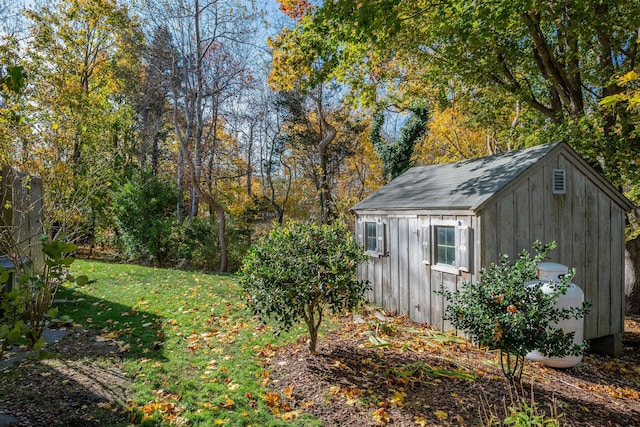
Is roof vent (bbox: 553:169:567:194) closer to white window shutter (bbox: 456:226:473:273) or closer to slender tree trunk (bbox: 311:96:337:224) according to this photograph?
white window shutter (bbox: 456:226:473:273)

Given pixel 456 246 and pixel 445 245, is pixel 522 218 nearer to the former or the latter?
pixel 456 246

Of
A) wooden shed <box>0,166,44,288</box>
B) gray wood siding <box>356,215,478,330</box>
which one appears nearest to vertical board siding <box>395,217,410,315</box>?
gray wood siding <box>356,215,478,330</box>

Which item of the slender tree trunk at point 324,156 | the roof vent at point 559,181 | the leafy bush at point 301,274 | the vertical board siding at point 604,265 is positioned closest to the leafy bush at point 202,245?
the slender tree trunk at point 324,156

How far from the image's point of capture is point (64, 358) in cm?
447

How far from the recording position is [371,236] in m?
9.29

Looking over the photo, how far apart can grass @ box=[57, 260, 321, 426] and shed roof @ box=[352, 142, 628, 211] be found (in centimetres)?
358

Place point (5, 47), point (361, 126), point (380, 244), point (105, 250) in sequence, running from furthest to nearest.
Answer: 1. point (361, 126)
2. point (105, 250)
3. point (5, 47)
4. point (380, 244)

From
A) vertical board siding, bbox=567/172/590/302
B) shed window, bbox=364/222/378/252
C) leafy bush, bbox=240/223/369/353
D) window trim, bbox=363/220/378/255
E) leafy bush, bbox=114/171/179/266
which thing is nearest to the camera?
leafy bush, bbox=240/223/369/353

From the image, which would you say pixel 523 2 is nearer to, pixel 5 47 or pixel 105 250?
pixel 5 47

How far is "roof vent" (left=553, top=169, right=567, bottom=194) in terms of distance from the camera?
684 centimetres

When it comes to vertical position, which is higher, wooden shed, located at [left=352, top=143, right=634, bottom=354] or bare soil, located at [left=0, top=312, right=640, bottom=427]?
wooden shed, located at [left=352, top=143, right=634, bottom=354]

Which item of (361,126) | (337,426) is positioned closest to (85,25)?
(361,126)

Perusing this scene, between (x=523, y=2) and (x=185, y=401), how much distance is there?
7903 millimetres

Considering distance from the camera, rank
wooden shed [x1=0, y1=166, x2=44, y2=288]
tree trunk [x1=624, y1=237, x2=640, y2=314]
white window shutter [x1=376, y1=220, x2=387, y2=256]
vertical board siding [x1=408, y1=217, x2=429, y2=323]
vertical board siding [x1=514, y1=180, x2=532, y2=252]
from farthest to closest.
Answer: tree trunk [x1=624, y1=237, x2=640, y2=314], white window shutter [x1=376, y1=220, x2=387, y2=256], vertical board siding [x1=408, y1=217, x2=429, y2=323], vertical board siding [x1=514, y1=180, x2=532, y2=252], wooden shed [x1=0, y1=166, x2=44, y2=288]
